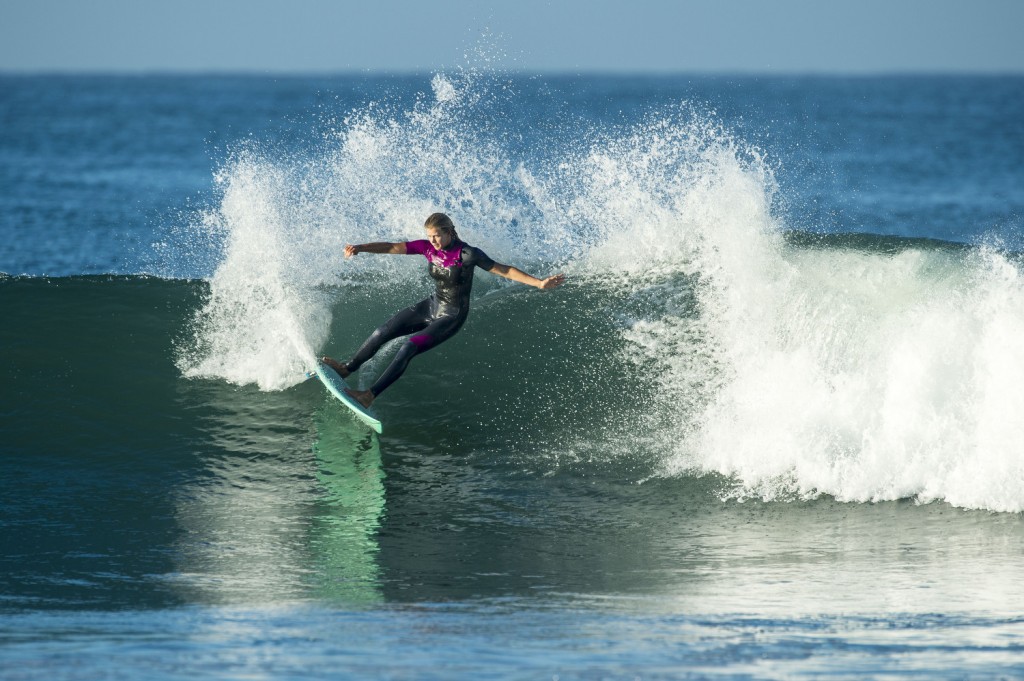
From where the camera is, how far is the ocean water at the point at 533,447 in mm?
5137

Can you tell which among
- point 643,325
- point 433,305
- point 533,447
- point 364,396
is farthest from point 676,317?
point 364,396

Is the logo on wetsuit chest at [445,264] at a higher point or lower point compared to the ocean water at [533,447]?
higher

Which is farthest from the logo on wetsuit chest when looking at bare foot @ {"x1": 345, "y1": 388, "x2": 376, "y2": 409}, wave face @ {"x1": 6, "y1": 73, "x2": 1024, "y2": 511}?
wave face @ {"x1": 6, "y1": 73, "x2": 1024, "y2": 511}

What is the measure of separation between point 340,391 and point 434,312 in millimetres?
894

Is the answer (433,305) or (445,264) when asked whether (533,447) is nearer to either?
(433,305)

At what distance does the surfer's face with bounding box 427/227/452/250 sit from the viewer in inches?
322

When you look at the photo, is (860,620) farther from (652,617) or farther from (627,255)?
(627,255)

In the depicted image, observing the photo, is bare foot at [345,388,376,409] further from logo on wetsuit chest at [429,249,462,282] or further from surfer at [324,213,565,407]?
logo on wetsuit chest at [429,249,462,282]

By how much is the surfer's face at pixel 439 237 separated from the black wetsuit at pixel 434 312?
0.08m

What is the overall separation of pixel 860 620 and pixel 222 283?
6844mm

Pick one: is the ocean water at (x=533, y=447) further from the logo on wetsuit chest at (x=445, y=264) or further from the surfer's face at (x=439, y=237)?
the surfer's face at (x=439, y=237)

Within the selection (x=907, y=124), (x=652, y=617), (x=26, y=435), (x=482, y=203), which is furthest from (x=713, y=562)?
A: (x=907, y=124)

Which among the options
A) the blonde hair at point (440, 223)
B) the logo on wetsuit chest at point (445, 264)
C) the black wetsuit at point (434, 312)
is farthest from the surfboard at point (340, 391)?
the blonde hair at point (440, 223)

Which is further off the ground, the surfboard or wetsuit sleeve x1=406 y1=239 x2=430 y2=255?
wetsuit sleeve x1=406 y1=239 x2=430 y2=255
